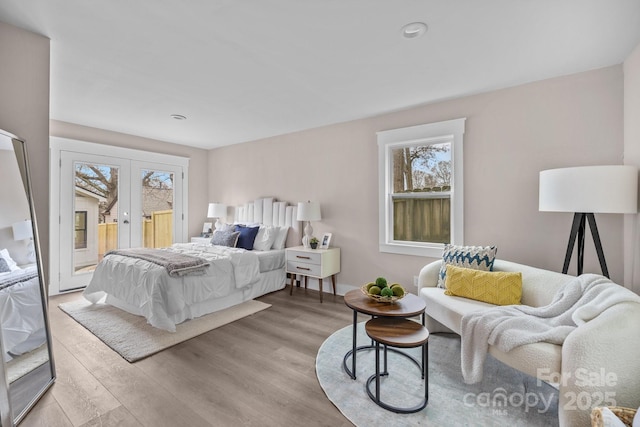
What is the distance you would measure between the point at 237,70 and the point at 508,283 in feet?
9.53

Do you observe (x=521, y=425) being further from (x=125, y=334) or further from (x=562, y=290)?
(x=125, y=334)

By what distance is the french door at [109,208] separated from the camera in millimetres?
4195

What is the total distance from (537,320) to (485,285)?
0.50 meters

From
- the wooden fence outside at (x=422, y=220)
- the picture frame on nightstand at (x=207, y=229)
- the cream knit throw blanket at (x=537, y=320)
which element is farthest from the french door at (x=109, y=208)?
the cream knit throw blanket at (x=537, y=320)

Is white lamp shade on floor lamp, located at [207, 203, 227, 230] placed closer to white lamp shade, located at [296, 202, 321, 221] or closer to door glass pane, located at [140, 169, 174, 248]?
door glass pane, located at [140, 169, 174, 248]

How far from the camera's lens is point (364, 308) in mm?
2025

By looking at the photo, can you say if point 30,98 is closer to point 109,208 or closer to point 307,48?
point 307,48

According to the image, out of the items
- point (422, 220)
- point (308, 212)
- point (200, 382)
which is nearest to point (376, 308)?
point (200, 382)

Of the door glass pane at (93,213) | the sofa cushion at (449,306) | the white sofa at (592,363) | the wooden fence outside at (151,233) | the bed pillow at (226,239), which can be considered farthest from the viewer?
the wooden fence outside at (151,233)

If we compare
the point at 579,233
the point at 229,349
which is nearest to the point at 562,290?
the point at 579,233

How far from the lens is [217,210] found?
Answer: 5.48 m

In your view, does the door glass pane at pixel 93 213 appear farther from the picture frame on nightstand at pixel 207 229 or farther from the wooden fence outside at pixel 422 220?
the wooden fence outside at pixel 422 220

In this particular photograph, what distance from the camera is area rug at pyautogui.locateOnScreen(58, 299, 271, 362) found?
256cm

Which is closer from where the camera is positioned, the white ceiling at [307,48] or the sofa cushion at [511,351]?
the sofa cushion at [511,351]
